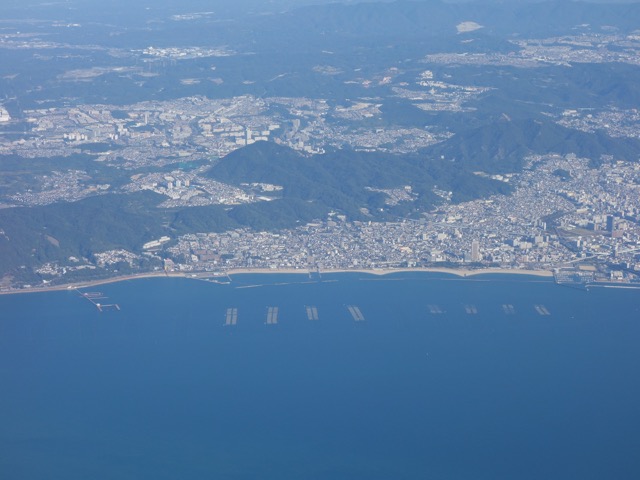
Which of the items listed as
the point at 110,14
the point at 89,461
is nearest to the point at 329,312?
the point at 89,461

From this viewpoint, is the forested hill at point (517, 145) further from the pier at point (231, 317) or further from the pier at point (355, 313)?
the pier at point (231, 317)

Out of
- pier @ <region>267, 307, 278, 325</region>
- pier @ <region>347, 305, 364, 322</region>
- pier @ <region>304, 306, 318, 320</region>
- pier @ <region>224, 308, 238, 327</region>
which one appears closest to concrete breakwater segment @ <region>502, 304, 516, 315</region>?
pier @ <region>347, 305, 364, 322</region>

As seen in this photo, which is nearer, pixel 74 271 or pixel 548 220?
pixel 74 271

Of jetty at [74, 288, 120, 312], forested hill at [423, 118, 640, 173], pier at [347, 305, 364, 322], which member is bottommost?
forested hill at [423, 118, 640, 173]

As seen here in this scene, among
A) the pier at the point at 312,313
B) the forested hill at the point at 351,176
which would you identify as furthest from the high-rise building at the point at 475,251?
the pier at the point at 312,313

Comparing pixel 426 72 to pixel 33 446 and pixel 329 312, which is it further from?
pixel 33 446

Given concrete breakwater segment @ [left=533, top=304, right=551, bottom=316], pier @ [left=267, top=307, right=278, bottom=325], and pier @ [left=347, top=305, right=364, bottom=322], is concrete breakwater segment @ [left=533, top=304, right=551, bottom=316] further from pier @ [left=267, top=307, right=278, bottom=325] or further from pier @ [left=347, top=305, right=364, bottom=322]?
pier @ [left=267, top=307, right=278, bottom=325]

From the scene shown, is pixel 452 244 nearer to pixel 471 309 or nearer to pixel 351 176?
pixel 471 309
